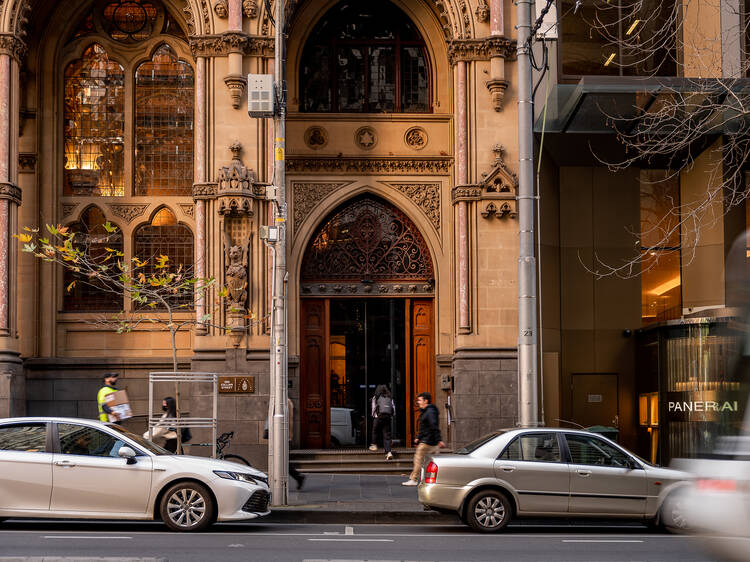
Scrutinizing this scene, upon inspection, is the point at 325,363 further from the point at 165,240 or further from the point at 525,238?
the point at 525,238

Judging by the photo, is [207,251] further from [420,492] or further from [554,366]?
[420,492]

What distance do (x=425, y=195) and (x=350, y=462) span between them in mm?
6361

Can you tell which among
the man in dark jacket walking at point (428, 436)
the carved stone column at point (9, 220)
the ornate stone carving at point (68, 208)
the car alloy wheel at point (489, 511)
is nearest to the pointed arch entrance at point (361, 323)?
the ornate stone carving at point (68, 208)

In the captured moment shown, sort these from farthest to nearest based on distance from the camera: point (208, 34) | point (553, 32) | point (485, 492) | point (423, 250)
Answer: point (423, 250) < point (208, 34) < point (553, 32) < point (485, 492)

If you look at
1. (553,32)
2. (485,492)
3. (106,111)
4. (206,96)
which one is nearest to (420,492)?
(485,492)

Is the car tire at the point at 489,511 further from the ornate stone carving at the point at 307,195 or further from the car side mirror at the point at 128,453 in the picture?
the ornate stone carving at the point at 307,195

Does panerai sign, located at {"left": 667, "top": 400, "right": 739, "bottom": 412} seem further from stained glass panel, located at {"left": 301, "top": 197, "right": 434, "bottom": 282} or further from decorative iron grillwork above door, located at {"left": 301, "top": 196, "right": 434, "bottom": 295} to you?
stained glass panel, located at {"left": 301, "top": 197, "right": 434, "bottom": 282}

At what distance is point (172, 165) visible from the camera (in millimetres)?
24859

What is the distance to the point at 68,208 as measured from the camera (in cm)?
2459

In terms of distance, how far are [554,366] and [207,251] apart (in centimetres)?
810

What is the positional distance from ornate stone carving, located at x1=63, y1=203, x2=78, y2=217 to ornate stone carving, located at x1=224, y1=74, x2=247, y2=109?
483cm

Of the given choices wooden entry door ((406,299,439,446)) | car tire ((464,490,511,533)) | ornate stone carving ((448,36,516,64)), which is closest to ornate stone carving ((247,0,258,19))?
ornate stone carving ((448,36,516,64))

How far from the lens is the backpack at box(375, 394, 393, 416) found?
22.5 meters

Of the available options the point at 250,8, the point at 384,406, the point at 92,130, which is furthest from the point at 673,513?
the point at 92,130
